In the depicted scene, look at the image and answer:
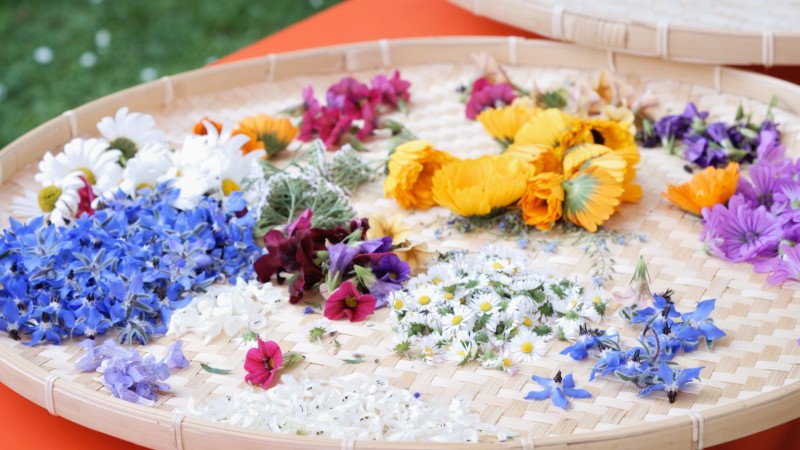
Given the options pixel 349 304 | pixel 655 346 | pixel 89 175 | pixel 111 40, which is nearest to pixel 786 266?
pixel 655 346

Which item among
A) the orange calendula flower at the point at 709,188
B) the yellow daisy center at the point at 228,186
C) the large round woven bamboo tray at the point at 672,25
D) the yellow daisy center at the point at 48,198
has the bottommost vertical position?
the orange calendula flower at the point at 709,188

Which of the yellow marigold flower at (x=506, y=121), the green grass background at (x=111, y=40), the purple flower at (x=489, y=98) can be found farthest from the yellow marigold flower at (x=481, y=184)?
the green grass background at (x=111, y=40)

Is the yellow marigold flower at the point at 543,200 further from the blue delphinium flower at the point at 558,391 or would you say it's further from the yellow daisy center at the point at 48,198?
the yellow daisy center at the point at 48,198

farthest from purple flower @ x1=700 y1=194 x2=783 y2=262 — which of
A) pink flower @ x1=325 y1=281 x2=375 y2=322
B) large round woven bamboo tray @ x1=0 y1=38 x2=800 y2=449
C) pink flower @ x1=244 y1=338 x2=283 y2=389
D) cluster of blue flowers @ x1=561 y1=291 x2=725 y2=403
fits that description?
pink flower @ x1=244 y1=338 x2=283 y2=389

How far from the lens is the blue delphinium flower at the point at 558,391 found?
85 cm

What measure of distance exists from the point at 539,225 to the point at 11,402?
1.84 feet

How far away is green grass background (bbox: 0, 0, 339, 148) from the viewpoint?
2535mm

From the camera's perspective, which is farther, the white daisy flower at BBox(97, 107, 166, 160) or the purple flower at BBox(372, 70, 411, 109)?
the purple flower at BBox(372, 70, 411, 109)

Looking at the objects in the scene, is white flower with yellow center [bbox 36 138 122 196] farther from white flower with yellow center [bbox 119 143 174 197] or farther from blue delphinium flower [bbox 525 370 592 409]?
blue delphinium flower [bbox 525 370 592 409]

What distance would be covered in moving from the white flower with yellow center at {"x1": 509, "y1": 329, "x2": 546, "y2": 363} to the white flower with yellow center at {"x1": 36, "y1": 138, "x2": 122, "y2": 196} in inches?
19.6

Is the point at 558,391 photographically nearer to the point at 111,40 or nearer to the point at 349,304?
the point at 349,304

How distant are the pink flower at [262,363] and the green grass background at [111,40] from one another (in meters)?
1.73

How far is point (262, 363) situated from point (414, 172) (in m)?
0.34

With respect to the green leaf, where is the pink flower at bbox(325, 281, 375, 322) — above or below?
above
